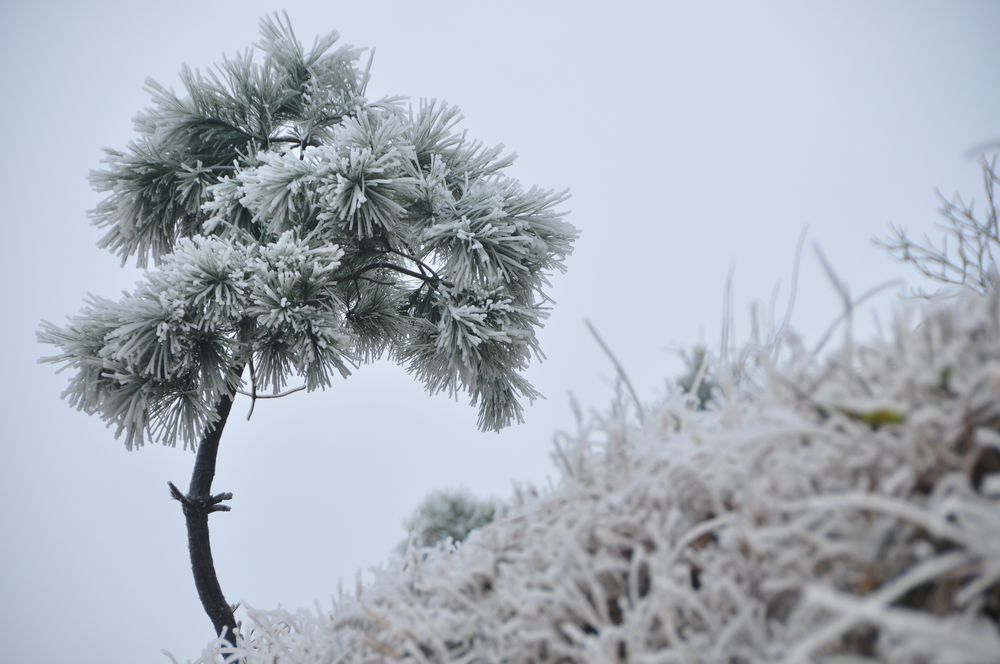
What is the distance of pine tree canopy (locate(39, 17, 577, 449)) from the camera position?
147 cm

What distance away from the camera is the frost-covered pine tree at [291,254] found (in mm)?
1468

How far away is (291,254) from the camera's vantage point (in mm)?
1467

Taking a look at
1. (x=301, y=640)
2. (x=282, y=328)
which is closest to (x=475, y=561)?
(x=301, y=640)

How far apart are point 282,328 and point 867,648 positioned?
1.45 m

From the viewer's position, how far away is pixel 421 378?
6.50 ft

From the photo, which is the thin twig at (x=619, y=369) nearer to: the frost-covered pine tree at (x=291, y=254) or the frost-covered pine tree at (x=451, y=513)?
the frost-covered pine tree at (x=291, y=254)

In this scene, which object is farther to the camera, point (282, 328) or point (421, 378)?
point (421, 378)

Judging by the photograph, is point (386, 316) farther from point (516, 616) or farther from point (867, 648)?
point (867, 648)

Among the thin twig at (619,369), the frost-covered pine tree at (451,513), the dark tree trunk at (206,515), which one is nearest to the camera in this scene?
the thin twig at (619,369)

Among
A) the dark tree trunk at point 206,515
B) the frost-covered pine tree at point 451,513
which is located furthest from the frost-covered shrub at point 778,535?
the frost-covered pine tree at point 451,513

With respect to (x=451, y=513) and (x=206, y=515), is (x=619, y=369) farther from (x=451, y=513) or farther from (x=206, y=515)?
(x=451, y=513)

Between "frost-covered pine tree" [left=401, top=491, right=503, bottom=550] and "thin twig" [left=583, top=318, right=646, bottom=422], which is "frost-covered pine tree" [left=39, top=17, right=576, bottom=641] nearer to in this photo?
"thin twig" [left=583, top=318, right=646, bottom=422]

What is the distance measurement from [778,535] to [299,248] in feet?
4.43

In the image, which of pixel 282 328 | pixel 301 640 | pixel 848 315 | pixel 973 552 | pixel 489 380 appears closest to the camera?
pixel 973 552
